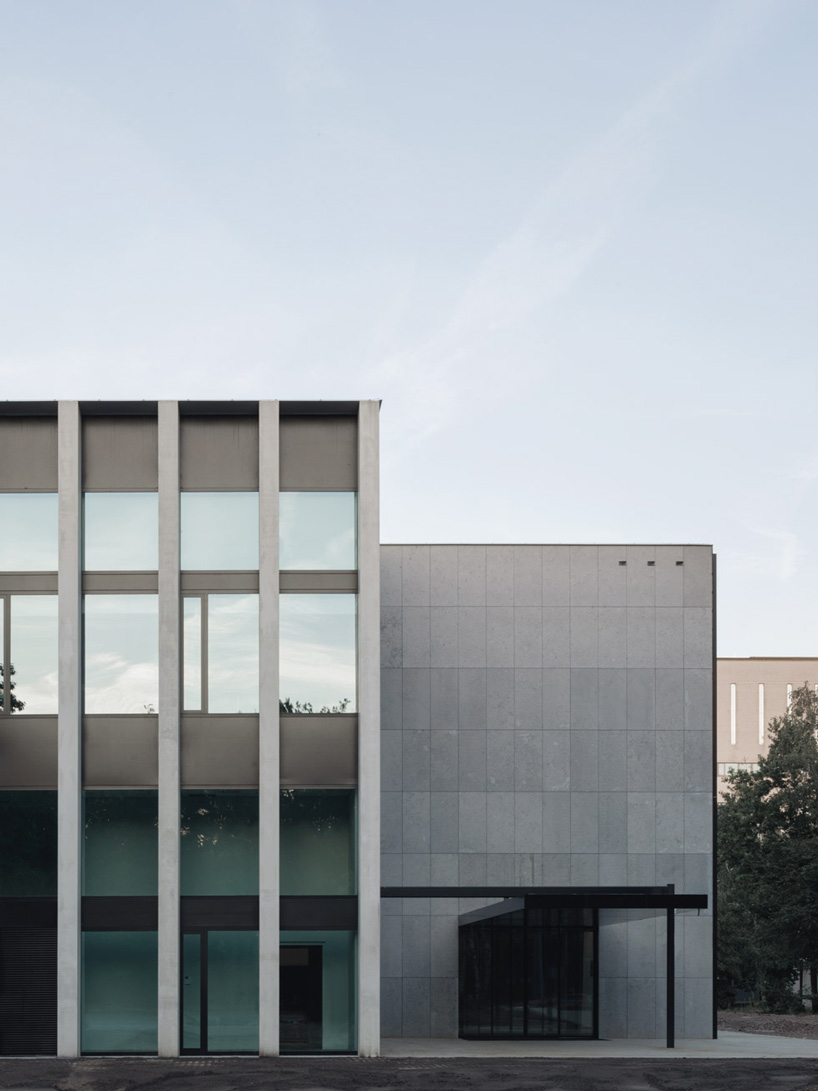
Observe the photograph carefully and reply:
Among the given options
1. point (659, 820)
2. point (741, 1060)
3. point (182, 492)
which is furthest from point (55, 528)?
point (741, 1060)

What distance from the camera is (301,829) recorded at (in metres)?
22.1

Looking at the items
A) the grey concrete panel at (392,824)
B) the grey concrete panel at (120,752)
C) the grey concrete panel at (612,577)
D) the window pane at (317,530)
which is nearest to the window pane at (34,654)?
the grey concrete panel at (120,752)

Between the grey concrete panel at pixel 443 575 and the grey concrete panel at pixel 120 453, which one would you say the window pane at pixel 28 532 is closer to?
the grey concrete panel at pixel 120 453

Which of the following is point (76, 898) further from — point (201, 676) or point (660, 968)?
point (660, 968)

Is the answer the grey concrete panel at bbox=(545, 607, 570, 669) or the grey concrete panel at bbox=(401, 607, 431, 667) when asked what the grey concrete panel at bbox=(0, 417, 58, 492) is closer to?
the grey concrete panel at bbox=(401, 607, 431, 667)

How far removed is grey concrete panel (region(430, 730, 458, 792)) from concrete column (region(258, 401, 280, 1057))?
563cm

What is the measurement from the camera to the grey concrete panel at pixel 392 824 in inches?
1022

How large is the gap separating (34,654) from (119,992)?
264 inches

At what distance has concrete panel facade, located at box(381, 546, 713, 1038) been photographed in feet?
84.2

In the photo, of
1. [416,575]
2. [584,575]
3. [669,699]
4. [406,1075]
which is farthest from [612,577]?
[406,1075]

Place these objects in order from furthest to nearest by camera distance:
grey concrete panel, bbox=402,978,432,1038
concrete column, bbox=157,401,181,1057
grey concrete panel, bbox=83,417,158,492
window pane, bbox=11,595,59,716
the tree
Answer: the tree, grey concrete panel, bbox=402,978,432,1038, grey concrete panel, bbox=83,417,158,492, window pane, bbox=11,595,59,716, concrete column, bbox=157,401,181,1057

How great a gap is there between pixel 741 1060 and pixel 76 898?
1313 centimetres

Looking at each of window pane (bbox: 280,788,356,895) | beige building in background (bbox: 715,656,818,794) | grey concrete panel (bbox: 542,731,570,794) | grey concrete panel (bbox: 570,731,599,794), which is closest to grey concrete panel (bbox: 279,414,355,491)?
window pane (bbox: 280,788,356,895)

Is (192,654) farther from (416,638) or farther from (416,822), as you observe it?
(416,822)
